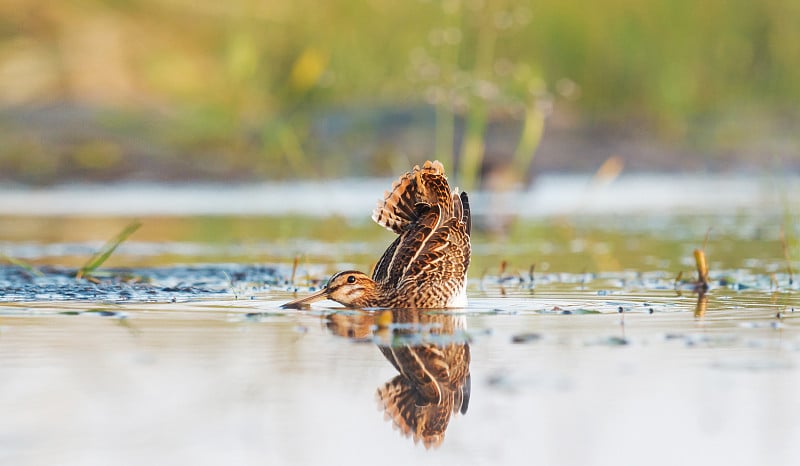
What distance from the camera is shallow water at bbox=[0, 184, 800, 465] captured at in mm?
4523

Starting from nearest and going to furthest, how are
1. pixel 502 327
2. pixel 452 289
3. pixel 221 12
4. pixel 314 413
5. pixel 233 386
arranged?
pixel 314 413 → pixel 233 386 → pixel 502 327 → pixel 452 289 → pixel 221 12

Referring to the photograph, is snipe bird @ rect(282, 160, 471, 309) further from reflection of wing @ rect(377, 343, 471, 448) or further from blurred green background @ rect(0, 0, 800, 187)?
blurred green background @ rect(0, 0, 800, 187)

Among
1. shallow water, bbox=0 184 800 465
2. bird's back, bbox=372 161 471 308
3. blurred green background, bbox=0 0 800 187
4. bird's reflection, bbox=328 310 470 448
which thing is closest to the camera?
shallow water, bbox=0 184 800 465

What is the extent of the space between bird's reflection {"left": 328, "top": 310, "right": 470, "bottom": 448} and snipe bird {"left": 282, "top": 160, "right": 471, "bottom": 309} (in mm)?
160

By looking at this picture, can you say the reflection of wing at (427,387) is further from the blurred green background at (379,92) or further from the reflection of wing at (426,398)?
the blurred green background at (379,92)

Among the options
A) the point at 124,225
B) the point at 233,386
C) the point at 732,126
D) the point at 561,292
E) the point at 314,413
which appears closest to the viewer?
the point at 314,413

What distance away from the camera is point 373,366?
19.4 ft

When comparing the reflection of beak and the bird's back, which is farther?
the bird's back

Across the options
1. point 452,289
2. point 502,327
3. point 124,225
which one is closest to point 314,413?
point 502,327

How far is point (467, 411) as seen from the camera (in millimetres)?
5035

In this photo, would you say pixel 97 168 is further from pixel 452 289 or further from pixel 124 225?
pixel 452 289

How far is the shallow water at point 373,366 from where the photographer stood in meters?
4.52

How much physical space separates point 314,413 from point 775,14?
733 inches

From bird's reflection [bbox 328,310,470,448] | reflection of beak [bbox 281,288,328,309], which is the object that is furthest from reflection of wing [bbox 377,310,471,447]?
reflection of beak [bbox 281,288,328,309]
